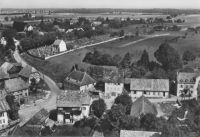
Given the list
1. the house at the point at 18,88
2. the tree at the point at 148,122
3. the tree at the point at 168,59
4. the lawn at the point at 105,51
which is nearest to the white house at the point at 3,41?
the lawn at the point at 105,51

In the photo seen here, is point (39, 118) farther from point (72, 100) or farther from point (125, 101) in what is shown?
point (125, 101)

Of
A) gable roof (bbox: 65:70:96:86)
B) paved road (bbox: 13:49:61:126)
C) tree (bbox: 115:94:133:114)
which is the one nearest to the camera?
paved road (bbox: 13:49:61:126)

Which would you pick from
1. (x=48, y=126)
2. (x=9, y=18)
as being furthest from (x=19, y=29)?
(x=48, y=126)

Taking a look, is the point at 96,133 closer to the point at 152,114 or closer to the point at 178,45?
the point at 152,114

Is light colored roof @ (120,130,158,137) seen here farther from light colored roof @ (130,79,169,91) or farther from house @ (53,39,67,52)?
house @ (53,39,67,52)

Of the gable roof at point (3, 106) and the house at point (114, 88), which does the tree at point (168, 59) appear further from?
the gable roof at point (3, 106)

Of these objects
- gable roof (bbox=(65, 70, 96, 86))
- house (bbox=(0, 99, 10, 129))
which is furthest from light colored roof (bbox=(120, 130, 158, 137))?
gable roof (bbox=(65, 70, 96, 86))

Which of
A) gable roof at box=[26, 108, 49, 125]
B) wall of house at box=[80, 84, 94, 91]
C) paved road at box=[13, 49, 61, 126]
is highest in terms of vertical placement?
wall of house at box=[80, 84, 94, 91]
